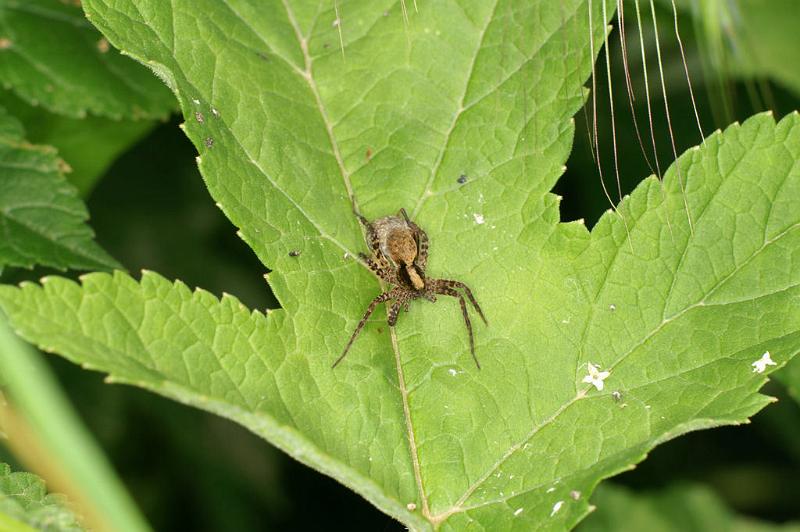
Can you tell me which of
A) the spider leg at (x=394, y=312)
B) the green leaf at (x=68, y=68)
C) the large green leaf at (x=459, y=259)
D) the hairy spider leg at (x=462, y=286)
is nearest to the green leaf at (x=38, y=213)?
the green leaf at (x=68, y=68)

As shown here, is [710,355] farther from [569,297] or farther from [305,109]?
[305,109]

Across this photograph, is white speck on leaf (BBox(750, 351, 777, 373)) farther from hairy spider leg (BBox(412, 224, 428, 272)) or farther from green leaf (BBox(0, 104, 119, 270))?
green leaf (BBox(0, 104, 119, 270))

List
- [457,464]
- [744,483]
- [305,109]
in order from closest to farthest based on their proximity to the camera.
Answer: [457,464] → [305,109] → [744,483]

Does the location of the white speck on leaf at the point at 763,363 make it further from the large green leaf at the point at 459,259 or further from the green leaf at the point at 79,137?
the green leaf at the point at 79,137

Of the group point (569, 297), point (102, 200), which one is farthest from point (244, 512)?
point (569, 297)

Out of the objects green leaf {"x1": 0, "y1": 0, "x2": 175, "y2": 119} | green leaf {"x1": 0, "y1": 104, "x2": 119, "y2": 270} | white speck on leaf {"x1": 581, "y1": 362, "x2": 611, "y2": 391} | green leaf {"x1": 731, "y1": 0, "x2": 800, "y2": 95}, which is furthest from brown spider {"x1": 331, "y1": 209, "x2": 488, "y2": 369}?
green leaf {"x1": 731, "y1": 0, "x2": 800, "y2": 95}

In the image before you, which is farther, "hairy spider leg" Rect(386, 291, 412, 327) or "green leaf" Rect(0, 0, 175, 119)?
"green leaf" Rect(0, 0, 175, 119)
